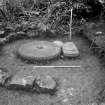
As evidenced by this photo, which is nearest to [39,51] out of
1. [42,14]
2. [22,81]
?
[22,81]

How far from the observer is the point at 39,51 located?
529 centimetres

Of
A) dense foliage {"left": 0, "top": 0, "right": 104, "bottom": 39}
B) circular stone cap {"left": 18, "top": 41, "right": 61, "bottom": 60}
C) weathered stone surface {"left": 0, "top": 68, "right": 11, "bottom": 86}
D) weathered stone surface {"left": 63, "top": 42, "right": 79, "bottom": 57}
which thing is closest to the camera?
weathered stone surface {"left": 0, "top": 68, "right": 11, "bottom": 86}

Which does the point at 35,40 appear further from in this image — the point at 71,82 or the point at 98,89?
the point at 98,89

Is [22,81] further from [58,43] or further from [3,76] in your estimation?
[58,43]

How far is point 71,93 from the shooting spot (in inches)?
165

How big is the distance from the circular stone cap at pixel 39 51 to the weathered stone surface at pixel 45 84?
85 cm

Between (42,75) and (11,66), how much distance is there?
33.4 inches

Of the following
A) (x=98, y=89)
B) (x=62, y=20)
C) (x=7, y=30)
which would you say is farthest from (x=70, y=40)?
(x=98, y=89)

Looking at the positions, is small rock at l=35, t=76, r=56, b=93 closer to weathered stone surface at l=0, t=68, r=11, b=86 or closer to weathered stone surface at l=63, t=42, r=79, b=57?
weathered stone surface at l=0, t=68, r=11, b=86

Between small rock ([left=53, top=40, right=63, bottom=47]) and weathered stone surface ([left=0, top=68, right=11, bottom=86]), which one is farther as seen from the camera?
small rock ([left=53, top=40, right=63, bottom=47])

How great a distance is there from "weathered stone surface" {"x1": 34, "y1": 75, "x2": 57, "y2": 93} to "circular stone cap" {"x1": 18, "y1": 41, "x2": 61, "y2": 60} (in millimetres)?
852

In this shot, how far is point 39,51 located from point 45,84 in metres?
1.31

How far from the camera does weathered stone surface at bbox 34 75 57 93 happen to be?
412 cm

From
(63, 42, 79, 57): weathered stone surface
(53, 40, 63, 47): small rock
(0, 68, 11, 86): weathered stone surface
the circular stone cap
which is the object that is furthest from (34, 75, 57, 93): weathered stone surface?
(53, 40, 63, 47): small rock
